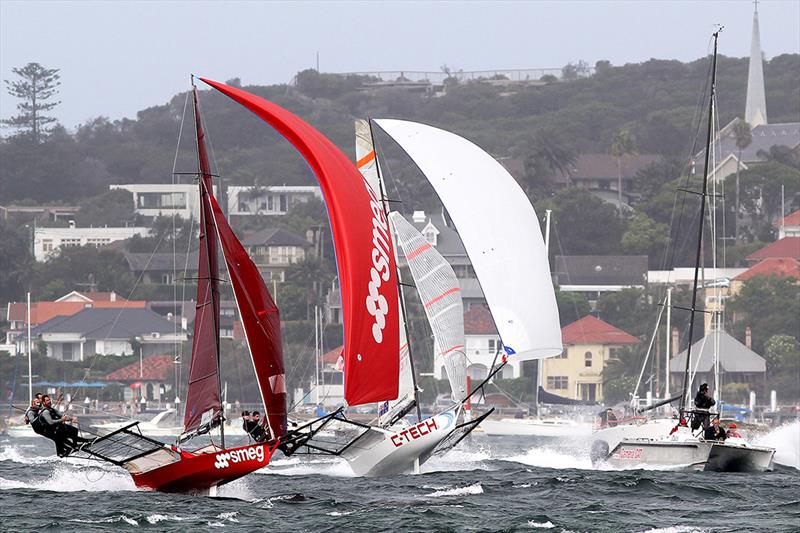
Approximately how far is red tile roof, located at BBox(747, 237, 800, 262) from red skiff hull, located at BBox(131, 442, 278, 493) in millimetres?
80346

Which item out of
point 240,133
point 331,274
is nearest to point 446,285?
point 331,274

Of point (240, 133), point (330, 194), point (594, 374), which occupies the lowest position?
point (594, 374)

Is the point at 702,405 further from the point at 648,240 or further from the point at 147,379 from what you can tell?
the point at 648,240

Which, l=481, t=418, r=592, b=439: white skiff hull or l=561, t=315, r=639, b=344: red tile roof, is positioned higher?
l=561, t=315, r=639, b=344: red tile roof

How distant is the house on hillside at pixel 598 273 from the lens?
328 ft

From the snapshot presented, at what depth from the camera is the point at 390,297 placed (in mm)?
22641

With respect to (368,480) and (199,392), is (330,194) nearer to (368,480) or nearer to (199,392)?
(199,392)

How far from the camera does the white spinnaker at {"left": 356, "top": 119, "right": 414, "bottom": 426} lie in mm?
25781

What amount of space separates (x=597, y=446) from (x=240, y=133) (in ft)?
457

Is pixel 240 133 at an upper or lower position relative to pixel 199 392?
upper

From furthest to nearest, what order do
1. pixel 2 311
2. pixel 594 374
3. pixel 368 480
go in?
pixel 2 311 → pixel 594 374 → pixel 368 480

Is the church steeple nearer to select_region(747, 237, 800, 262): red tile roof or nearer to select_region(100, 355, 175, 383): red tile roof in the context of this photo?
select_region(747, 237, 800, 262): red tile roof

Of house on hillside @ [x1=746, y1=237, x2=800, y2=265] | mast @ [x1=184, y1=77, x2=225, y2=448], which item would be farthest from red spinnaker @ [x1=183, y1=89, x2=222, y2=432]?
house on hillside @ [x1=746, y1=237, x2=800, y2=265]

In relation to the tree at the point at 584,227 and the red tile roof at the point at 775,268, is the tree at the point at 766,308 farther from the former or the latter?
the tree at the point at 584,227
